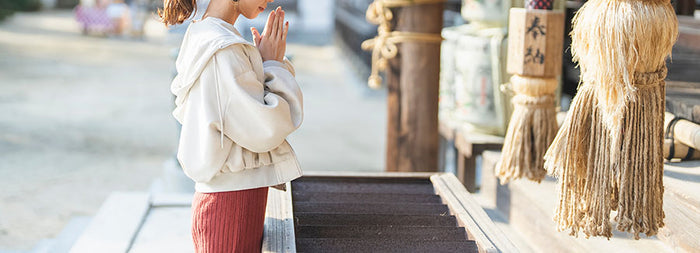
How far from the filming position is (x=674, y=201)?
214cm

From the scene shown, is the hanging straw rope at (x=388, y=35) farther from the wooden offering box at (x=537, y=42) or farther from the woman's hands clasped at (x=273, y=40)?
the woman's hands clasped at (x=273, y=40)

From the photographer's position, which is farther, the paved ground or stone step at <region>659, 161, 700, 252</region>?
the paved ground

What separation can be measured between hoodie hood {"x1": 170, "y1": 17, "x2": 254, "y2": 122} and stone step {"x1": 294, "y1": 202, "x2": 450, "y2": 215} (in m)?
0.66

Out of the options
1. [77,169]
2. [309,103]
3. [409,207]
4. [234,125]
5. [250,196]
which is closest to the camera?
[234,125]

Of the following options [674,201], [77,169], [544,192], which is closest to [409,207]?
[544,192]

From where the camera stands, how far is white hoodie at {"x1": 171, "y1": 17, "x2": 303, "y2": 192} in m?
1.74

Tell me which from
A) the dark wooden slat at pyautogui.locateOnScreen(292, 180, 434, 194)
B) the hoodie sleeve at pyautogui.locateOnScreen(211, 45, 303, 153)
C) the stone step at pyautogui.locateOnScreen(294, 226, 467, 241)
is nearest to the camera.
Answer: the hoodie sleeve at pyautogui.locateOnScreen(211, 45, 303, 153)

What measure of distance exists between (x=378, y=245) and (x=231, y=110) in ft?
1.92

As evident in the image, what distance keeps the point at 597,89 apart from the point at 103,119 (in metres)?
5.96

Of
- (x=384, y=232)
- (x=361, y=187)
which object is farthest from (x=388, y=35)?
(x=384, y=232)

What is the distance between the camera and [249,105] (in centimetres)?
173

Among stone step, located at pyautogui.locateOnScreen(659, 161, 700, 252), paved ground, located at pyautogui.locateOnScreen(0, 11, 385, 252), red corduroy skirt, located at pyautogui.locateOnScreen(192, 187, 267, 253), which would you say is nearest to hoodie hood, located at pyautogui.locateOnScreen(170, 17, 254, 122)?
red corduroy skirt, located at pyautogui.locateOnScreen(192, 187, 267, 253)

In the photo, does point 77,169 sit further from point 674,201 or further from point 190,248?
point 674,201

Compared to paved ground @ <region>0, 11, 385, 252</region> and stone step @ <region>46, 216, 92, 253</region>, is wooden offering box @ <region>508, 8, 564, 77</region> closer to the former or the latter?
stone step @ <region>46, 216, 92, 253</region>
